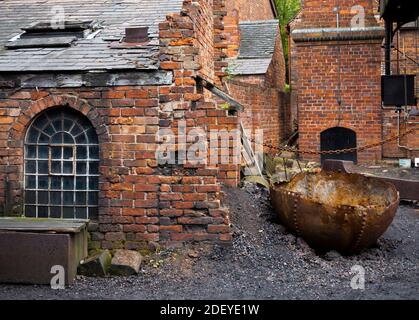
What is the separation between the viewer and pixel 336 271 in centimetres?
584

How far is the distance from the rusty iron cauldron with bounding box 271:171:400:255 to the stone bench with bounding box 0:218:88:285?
9.23 ft

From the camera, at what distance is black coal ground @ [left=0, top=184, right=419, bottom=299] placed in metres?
5.18

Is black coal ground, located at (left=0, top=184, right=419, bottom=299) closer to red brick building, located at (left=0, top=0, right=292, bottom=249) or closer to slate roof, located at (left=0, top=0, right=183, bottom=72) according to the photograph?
red brick building, located at (left=0, top=0, right=292, bottom=249)

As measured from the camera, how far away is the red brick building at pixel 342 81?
13.0 m

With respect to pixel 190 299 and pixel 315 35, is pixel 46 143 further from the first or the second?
pixel 315 35

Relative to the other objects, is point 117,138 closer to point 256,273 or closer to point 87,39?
point 87,39

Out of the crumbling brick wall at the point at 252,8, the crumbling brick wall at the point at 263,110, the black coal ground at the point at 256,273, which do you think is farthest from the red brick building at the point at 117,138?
the crumbling brick wall at the point at 252,8

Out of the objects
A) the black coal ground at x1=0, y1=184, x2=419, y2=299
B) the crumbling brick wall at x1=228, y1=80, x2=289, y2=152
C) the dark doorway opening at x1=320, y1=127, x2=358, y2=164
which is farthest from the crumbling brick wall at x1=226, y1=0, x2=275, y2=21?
the black coal ground at x1=0, y1=184, x2=419, y2=299

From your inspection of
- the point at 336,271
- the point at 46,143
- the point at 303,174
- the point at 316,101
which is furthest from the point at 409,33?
the point at 46,143

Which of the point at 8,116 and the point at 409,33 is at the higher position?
the point at 409,33

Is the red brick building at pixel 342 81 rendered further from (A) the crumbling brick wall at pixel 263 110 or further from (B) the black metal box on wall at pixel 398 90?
(A) the crumbling brick wall at pixel 263 110

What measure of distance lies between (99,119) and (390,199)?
4.26 meters

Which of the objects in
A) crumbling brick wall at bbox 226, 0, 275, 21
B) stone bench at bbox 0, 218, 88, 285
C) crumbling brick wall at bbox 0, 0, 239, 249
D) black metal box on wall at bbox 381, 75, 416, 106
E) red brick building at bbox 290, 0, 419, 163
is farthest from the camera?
crumbling brick wall at bbox 226, 0, 275, 21

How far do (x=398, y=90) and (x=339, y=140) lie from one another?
6.83ft
